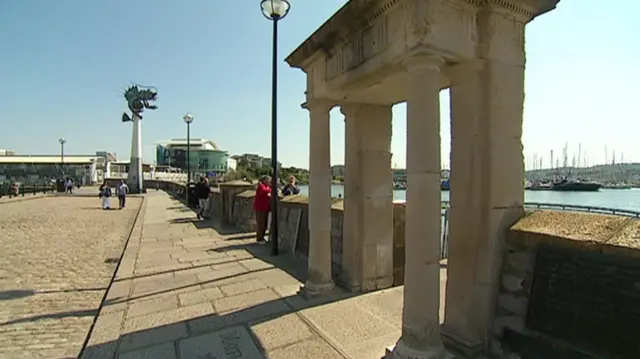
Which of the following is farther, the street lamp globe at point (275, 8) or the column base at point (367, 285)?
the street lamp globe at point (275, 8)

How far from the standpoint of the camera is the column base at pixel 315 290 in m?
5.09

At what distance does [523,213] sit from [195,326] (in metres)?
3.79

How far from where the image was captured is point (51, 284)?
252 inches

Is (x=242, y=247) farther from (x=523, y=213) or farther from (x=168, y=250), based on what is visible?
(x=523, y=213)

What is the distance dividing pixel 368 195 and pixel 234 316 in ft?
7.94

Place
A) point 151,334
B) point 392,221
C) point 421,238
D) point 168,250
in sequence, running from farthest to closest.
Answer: point 168,250 → point 392,221 → point 151,334 → point 421,238

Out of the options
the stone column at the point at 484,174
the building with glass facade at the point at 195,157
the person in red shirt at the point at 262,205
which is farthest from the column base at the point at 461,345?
the building with glass facade at the point at 195,157

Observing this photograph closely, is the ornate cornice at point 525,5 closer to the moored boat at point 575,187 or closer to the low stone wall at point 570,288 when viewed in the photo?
the low stone wall at point 570,288

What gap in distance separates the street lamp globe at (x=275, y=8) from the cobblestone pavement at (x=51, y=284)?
19.4 ft

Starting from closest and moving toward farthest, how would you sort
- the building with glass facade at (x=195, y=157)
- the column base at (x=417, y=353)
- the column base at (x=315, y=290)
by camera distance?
the column base at (x=417, y=353) < the column base at (x=315, y=290) < the building with glass facade at (x=195, y=157)

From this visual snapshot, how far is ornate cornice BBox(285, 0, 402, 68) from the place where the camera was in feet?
12.0

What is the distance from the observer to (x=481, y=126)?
340cm

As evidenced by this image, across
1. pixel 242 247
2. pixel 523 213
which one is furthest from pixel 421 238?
pixel 242 247

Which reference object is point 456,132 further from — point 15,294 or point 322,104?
point 15,294
